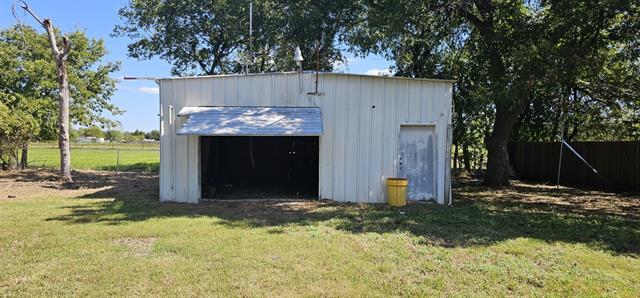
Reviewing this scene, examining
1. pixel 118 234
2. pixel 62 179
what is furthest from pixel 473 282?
pixel 62 179

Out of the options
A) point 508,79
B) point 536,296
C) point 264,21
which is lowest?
point 536,296

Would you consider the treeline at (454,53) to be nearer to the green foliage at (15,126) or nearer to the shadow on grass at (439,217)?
the green foliage at (15,126)

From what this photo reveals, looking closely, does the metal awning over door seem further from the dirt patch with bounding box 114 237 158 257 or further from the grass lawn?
the dirt patch with bounding box 114 237 158 257

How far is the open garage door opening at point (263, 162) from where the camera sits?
1398cm

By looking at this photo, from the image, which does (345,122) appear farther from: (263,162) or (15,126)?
(15,126)

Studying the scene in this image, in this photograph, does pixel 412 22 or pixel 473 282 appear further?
pixel 412 22

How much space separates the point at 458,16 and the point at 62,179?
40.2 feet

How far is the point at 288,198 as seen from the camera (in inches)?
404

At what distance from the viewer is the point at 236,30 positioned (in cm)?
1709

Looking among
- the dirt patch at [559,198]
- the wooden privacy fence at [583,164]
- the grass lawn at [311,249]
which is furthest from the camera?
the wooden privacy fence at [583,164]

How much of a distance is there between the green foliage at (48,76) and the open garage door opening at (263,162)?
21.7 ft

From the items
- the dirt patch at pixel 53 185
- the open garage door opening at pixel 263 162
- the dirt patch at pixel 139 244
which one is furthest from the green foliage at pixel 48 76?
the dirt patch at pixel 139 244

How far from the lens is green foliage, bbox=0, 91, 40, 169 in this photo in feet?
45.7

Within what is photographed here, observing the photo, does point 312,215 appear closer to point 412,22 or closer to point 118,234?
point 118,234
